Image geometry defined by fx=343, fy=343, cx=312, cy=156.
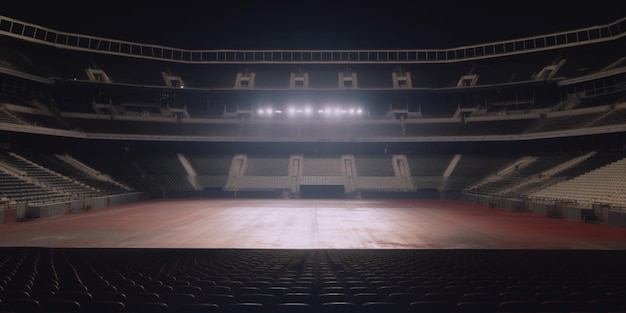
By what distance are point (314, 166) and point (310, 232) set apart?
95.2 ft

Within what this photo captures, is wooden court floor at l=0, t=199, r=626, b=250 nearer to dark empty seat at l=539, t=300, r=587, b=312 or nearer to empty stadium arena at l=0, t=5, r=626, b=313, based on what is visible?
empty stadium arena at l=0, t=5, r=626, b=313

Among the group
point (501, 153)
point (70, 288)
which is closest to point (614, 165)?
point (501, 153)

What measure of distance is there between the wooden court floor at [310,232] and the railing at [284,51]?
27.1 metres

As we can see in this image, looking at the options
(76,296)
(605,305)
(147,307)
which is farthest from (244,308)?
(605,305)

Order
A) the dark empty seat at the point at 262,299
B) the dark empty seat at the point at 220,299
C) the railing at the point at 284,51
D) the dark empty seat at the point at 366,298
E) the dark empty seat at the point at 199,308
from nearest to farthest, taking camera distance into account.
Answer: the dark empty seat at the point at 199,308, the dark empty seat at the point at 220,299, the dark empty seat at the point at 262,299, the dark empty seat at the point at 366,298, the railing at the point at 284,51

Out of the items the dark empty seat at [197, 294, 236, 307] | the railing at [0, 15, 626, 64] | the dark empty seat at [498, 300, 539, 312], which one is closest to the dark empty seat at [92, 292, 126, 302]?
→ the dark empty seat at [197, 294, 236, 307]

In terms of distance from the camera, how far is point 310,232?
1714 cm

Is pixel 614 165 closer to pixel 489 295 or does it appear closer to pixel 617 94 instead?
pixel 617 94

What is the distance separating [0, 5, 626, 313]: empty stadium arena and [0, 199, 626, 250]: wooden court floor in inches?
7.4

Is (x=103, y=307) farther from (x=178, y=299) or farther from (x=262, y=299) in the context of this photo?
(x=262, y=299)

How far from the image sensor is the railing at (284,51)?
121ft

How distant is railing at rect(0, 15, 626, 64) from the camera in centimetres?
3681

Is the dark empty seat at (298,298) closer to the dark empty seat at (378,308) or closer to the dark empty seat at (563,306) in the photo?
the dark empty seat at (378,308)

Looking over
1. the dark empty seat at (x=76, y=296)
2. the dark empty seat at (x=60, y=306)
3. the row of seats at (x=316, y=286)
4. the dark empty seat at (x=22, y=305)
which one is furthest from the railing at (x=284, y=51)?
the dark empty seat at (x=60, y=306)
